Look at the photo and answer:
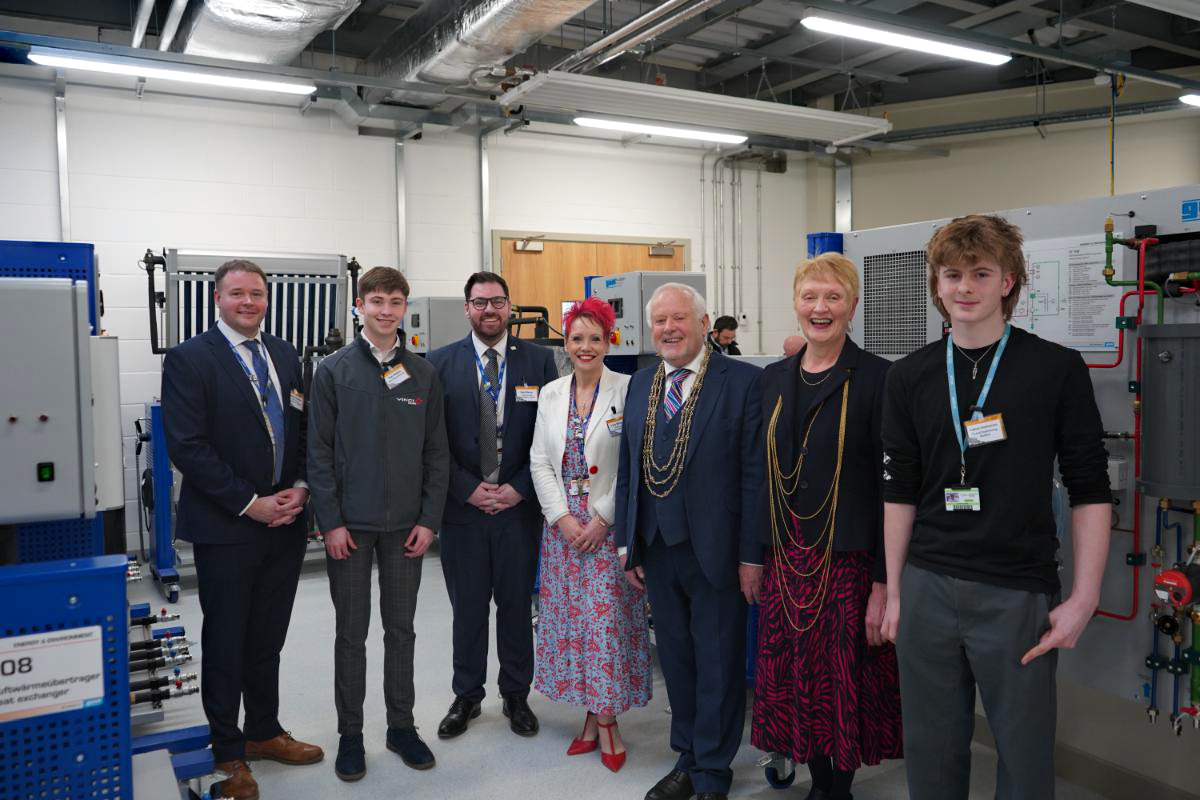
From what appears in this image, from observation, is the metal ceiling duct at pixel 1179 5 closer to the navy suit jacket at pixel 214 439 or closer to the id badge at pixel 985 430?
the id badge at pixel 985 430

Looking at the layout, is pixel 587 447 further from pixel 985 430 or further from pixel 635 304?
pixel 635 304

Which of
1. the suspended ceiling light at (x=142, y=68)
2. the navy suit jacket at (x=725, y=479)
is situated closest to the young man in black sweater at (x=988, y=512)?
the navy suit jacket at (x=725, y=479)

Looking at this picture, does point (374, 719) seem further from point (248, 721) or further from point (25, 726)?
point (25, 726)

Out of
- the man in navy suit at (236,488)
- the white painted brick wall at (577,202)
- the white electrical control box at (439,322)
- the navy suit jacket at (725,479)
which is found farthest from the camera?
the white painted brick wall at (577,202)

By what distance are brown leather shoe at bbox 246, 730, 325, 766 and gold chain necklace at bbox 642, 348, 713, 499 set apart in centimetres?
150

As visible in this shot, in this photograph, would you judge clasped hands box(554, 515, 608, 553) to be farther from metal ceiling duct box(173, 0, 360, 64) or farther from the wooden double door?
the wooden double door

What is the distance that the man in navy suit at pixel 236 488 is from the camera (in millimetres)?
2635

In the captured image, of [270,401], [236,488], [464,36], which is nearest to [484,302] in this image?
[270,401]

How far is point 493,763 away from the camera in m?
3.02

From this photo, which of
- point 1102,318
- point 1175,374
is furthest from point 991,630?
point 1102,318

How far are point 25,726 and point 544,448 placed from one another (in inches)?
67.4

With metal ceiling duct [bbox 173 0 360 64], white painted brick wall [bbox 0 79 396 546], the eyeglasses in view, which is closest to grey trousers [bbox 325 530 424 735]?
the eyeglasses

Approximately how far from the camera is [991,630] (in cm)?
187

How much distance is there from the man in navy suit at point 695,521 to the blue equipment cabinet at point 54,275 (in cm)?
150
